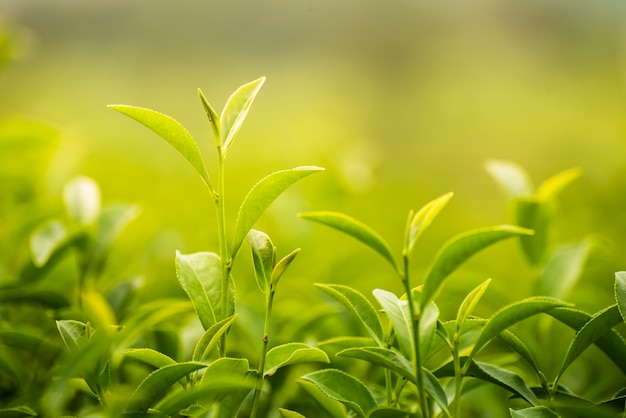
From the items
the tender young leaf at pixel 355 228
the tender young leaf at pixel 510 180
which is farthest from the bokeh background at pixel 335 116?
the tender young leaf at pixel 355 228

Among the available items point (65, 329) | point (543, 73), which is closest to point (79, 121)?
point (543, 73)

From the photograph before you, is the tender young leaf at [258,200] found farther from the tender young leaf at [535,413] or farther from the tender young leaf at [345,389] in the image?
the tender young leaf at [535,413]

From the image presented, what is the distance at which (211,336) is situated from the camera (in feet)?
1.90

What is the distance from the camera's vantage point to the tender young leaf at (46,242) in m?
0.81

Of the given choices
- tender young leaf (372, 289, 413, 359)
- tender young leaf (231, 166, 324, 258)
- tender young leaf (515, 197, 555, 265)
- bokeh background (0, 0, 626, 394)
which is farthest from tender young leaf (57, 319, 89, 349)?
tender young leaf (515, 197, 555, 265)

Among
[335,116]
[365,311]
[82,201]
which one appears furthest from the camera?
[335,116]

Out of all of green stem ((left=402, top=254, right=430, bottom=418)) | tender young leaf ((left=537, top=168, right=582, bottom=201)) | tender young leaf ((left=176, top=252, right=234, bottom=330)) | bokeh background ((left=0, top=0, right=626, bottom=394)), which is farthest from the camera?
bokeh background ((left=0, top=0, right=626, bottom=394))

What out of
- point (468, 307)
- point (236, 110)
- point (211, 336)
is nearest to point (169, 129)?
point (236, 110)

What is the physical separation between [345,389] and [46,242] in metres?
0.46

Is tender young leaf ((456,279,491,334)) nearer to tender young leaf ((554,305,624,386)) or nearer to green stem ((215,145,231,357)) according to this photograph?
tender young leaf ((554,305,624,386))

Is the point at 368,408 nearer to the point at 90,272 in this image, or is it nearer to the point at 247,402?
the point at 247,402

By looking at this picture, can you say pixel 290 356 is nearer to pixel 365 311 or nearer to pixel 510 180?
pixel 365 311

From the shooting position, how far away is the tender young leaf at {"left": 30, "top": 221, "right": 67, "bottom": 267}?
2.66ft

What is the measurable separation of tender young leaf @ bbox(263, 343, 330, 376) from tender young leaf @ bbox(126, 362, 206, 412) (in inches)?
3.1
